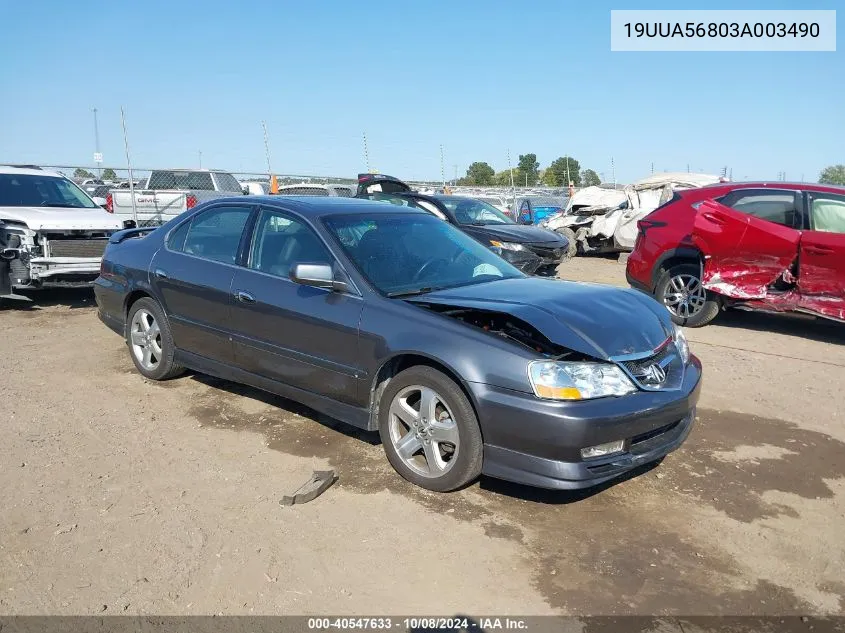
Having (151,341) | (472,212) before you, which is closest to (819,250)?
(472,212)

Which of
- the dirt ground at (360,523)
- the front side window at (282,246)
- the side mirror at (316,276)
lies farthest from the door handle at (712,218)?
the side mirror at (316,276)

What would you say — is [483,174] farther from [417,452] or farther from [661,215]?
[417,452]

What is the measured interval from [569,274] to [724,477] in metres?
9.69

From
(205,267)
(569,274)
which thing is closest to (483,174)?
(569,274)

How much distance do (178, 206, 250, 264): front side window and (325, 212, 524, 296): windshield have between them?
2.78 feet

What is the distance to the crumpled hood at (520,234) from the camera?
11.3 m

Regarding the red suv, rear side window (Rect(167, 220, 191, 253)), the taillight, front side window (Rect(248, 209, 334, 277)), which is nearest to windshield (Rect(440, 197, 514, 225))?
the taillight

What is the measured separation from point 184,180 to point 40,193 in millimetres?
7411

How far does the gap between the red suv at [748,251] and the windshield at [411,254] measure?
12.8 ft

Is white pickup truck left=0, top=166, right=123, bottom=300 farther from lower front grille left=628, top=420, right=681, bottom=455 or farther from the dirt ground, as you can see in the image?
lower front grille left=628, top=420, right=681, bottom=455

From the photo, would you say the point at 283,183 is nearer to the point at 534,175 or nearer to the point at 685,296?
the point at 685,296

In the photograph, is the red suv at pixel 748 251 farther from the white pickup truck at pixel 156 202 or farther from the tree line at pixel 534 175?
the tree line at pixel 534 175

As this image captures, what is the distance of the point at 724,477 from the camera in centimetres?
424

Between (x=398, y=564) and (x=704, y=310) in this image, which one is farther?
(x=704, y=310)
